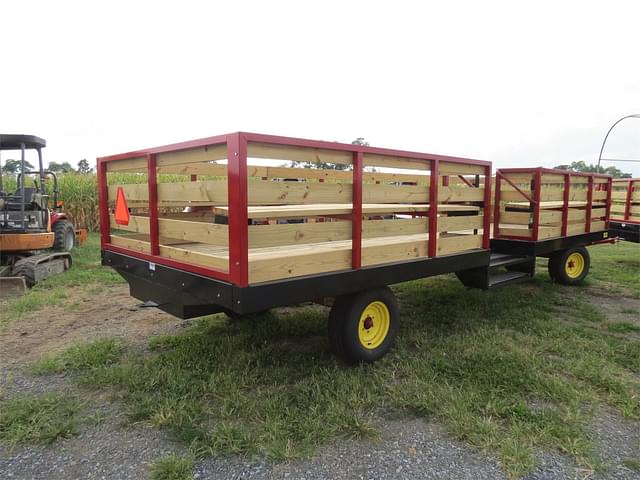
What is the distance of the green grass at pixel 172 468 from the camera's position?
7.55 feet

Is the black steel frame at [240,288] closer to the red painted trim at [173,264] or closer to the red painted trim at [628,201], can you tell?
the red painted trim at [173,264]

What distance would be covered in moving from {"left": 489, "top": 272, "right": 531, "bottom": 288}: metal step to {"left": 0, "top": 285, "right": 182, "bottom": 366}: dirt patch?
344 centimetres

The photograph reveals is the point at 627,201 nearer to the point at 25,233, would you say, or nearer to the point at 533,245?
the point at 533,245

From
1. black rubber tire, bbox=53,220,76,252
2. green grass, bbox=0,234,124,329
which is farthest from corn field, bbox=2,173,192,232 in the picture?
green grass, bbox=0,234,124,329

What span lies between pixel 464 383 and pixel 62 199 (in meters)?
A: 13.8

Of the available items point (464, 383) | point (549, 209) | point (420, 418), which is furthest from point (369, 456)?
point (549, 209)

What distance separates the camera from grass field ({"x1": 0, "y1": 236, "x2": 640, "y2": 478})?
8.71ft

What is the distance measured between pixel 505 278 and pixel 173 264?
373 cm

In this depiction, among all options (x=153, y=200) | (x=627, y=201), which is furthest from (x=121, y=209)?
(x=627, y=201)

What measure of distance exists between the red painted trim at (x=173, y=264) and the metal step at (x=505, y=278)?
317 cm

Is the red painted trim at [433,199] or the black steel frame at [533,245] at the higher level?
the red painted trim at [433,199]

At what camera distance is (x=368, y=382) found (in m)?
3.33

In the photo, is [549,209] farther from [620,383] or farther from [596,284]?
[620,383]

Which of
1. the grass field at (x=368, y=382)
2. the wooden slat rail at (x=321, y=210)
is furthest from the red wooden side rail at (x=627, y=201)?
the wooden slat rail at (x=321, y=210)
